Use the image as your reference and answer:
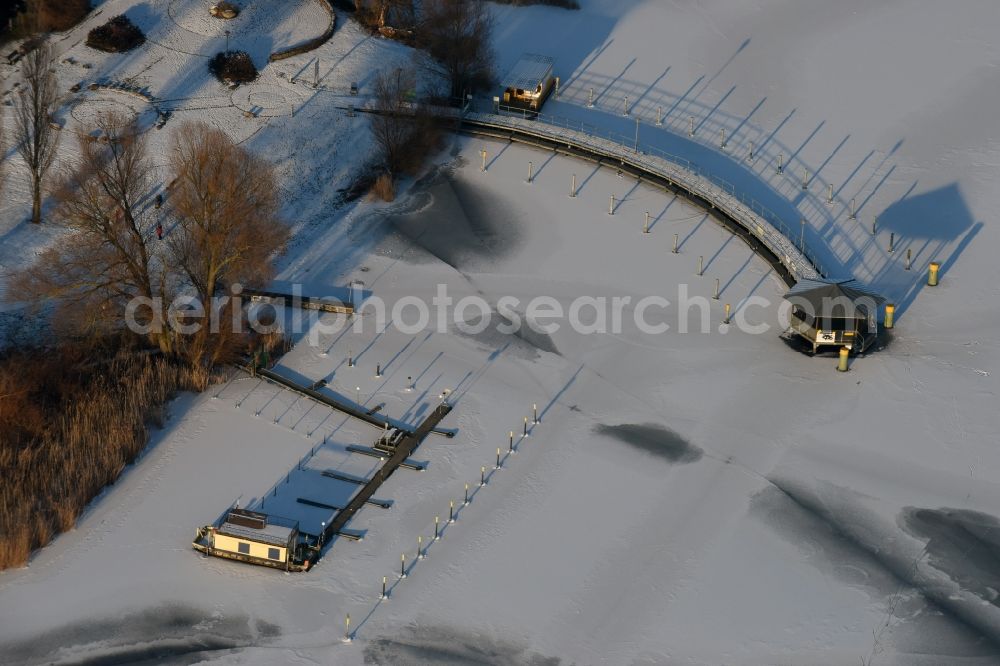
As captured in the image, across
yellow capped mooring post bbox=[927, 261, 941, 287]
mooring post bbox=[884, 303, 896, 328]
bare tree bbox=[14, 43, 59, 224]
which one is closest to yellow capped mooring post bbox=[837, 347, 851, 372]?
mooring post bbox=[884, 303, 896, 328]

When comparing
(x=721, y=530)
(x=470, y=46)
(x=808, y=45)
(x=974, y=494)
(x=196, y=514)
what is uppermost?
(x=808, y=45)

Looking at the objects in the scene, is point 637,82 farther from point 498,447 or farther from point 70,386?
point 70,386

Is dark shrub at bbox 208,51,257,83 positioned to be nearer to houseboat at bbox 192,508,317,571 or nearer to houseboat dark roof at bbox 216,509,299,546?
houseboat dark roof at bbox 216,509,299,546

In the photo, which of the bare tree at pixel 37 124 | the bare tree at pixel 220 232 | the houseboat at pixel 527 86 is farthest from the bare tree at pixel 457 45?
the bare tree at pixel 37 124

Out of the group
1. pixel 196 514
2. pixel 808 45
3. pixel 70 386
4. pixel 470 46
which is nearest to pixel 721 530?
pixel 196 514

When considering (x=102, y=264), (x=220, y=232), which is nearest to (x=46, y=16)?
(x=102, y=264)

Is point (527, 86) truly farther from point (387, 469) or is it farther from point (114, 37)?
point (387, 469)
